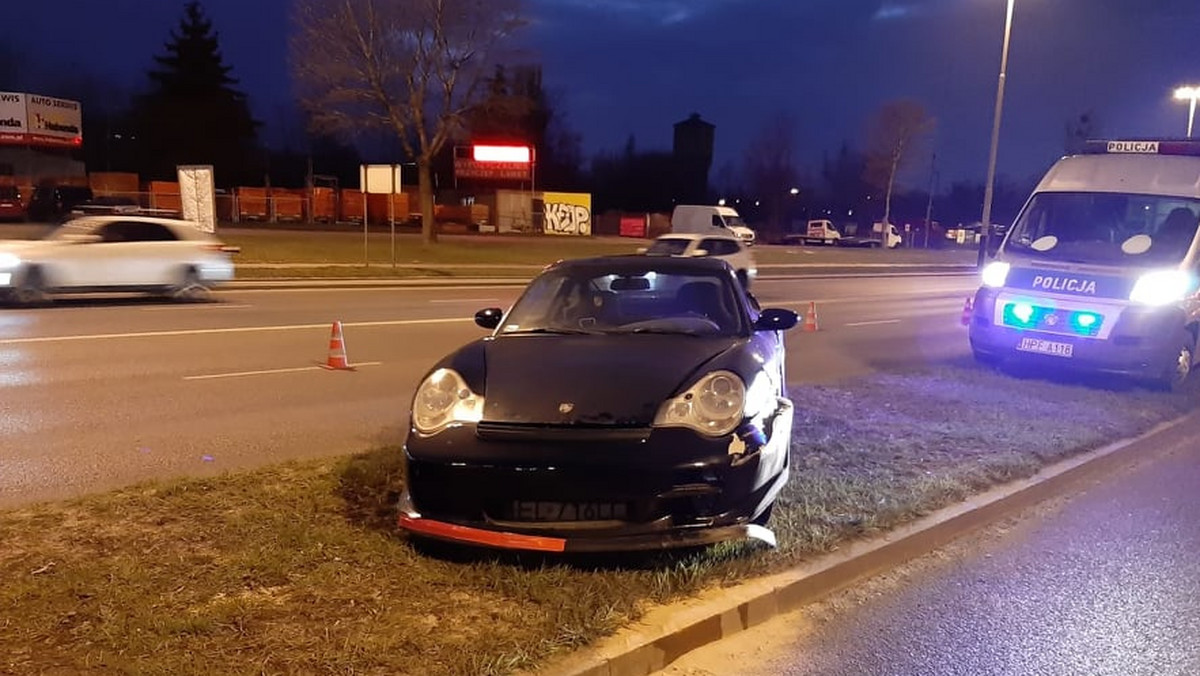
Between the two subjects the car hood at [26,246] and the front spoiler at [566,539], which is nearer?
the front spoiler at [566,539]

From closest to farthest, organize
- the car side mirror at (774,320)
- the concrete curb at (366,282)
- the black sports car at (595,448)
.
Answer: the black sports car at (595,448) → the car side mirror at (774,320) → the concrete curb at (366,282)

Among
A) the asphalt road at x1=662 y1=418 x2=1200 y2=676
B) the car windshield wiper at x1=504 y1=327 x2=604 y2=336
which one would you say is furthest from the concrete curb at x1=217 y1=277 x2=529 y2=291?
the asphalt road at x1=662 y1=418 x2=1200 y2=676

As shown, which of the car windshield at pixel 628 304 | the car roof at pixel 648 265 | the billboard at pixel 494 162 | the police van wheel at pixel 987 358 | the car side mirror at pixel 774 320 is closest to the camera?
the car windshield at pixel 628 304

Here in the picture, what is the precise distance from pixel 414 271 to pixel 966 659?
961 inches

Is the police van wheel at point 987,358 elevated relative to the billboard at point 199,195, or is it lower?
lower

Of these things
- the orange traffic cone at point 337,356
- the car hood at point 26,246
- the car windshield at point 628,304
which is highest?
the car windshield at point 628,304

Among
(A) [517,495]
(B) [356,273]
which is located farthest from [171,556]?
(B) [356,273]

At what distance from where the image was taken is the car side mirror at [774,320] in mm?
5746

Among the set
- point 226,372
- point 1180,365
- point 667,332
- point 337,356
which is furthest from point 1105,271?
point 226,372

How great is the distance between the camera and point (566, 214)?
196 ft

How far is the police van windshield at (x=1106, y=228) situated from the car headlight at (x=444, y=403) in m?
8.26

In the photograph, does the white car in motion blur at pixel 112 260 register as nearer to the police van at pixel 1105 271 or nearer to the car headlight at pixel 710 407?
the police van at pixel 1105 271

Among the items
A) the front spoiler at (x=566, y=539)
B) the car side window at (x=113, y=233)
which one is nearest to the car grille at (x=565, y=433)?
the front spoiler at (x=566, y=539)

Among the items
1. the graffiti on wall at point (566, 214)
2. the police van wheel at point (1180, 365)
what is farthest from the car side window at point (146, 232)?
the graffiti on wall at point (566, 214)
